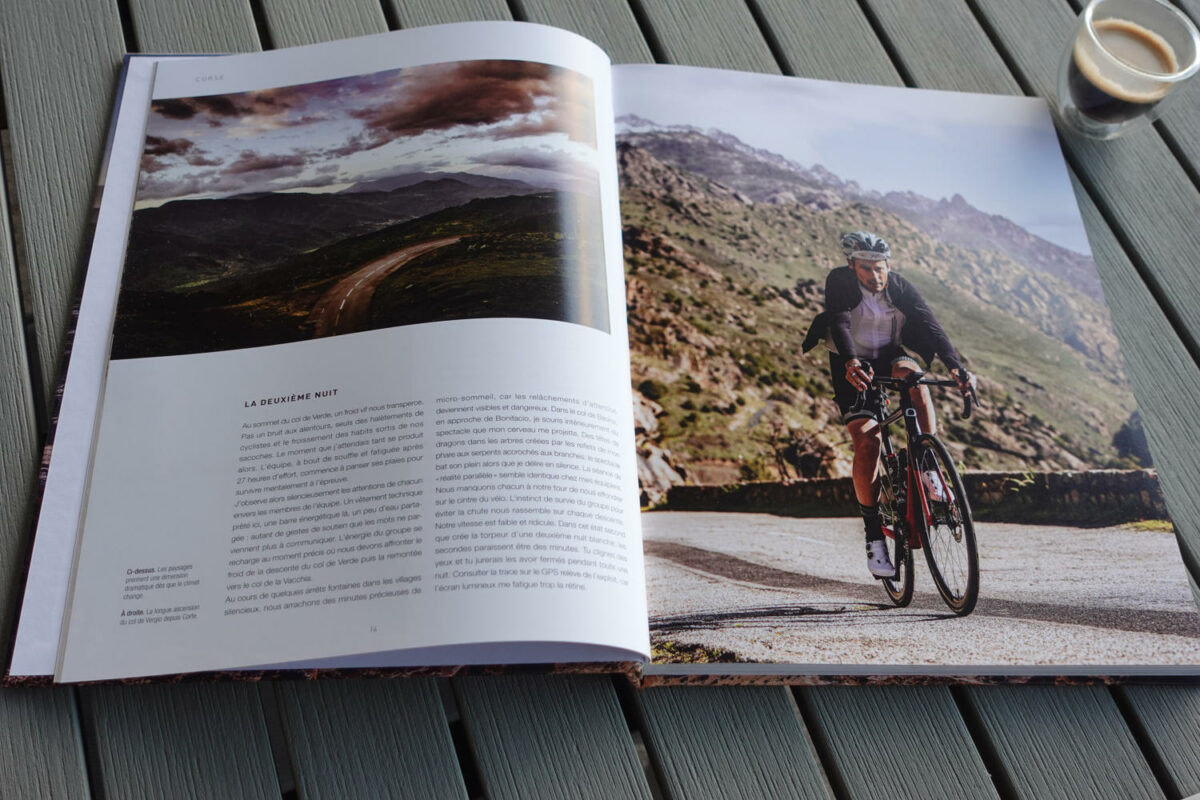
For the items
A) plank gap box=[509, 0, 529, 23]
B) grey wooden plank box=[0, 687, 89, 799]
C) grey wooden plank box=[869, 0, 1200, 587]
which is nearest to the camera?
grey wooden plank box=[0, 687, 89, 799]

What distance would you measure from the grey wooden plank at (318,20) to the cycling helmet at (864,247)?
1.15ft

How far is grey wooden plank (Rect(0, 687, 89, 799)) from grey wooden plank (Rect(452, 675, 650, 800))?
18 cm

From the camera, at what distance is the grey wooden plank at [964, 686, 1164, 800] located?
396 millimetres

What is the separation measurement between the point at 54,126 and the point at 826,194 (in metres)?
0.50

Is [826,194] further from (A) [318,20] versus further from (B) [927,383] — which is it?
(A) [318,20]

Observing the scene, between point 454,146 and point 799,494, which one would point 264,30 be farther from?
point 799,494

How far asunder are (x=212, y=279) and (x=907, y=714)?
1.45 ft

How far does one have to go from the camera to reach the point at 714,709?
40 centimetres

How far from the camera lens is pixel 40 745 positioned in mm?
379

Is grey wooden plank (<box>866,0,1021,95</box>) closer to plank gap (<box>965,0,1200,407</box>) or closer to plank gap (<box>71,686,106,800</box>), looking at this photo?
plank gap (<box>965,0,1200,407</box>)

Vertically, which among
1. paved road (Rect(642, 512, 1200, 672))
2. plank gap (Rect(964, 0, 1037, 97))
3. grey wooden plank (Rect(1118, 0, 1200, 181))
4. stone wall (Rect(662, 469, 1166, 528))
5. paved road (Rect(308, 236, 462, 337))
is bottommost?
paved road (Rect(642, 512, 1200, 672))

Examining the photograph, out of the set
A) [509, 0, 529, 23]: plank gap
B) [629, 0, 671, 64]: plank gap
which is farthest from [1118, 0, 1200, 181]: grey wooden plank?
[509, 0, 529, 23]: plank gap

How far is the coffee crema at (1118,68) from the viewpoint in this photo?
20.9 inches

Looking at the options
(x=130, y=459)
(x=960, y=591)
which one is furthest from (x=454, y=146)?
(x=960, y=591)
